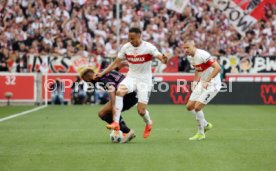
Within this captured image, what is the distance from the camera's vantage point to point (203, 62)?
15.9m

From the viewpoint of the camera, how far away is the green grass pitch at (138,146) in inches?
435

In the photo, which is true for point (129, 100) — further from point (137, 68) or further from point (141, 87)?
point (137, 68)

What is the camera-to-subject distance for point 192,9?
1326 inches

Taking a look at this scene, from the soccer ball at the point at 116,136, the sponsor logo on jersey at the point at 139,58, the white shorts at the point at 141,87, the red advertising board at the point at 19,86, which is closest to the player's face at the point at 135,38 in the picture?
A: the sponsor logo on jersey at the point at 139,58

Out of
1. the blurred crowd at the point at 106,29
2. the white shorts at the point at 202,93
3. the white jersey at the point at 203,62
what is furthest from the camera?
the blurred crowd at the point at 106,29

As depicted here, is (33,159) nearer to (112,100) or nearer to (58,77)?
(112,100)

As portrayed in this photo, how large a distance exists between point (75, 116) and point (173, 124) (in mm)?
4339

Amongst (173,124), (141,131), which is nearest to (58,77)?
(173,124)

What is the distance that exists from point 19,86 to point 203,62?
52.3ft

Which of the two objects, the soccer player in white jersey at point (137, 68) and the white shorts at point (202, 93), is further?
A: the white shorts at point (202, 93)

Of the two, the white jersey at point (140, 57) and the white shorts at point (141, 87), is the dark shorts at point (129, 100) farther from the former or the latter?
the white jersey at point (140, 57)

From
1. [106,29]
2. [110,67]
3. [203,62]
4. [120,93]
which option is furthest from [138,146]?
[106,29]

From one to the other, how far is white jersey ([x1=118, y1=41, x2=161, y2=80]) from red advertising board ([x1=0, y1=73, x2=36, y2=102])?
52.3 ft

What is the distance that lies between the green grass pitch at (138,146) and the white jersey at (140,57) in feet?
4.07
